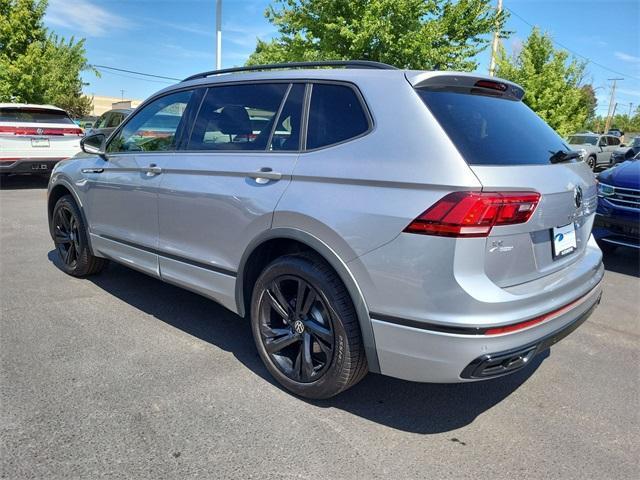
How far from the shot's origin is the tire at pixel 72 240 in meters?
4.80

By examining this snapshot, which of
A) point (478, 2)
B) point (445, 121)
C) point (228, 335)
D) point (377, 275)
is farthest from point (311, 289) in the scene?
point (478, 2)

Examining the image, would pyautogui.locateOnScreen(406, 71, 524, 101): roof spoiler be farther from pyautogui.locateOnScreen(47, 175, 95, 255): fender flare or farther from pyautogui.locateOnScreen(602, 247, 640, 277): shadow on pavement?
pyautogui.locateOnScreen(602, 247, 640, 277): shadow on pavement

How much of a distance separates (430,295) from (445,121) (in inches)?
33.4

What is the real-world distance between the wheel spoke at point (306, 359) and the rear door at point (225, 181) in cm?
63

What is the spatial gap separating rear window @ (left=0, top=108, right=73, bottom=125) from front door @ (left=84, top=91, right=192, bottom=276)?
284 inches

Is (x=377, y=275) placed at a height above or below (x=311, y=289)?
above

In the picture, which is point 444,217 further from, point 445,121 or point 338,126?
point 338,126

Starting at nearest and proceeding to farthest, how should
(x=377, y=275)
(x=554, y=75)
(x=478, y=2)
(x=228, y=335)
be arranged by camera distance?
(x=377, y=275), (x=228, y=335), (x=478, y=2), (x=554, y=75)

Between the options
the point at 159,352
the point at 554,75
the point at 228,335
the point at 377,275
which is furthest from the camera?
the point at 554,75

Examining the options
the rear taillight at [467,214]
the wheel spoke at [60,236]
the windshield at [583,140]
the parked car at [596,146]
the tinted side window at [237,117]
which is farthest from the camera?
the windshield at [583,140]

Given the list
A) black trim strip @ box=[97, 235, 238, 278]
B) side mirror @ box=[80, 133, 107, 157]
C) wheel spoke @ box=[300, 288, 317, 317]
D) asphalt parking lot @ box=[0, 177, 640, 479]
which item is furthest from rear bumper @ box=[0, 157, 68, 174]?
wheel spoke @ box=[300, 288, 317, 317]

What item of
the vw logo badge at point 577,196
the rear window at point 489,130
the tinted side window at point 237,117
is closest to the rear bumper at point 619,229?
the rear window at point 489,130

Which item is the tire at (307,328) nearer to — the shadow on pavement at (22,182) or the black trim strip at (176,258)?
the black trim strip at (176,258)

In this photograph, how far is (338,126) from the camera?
9.23ft
